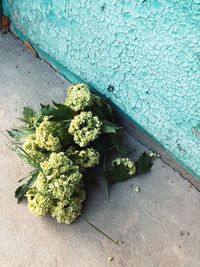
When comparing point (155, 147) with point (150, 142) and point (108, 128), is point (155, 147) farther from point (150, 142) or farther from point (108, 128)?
point (108, 128)

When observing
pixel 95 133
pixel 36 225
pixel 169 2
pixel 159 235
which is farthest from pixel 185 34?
pixel 36 225

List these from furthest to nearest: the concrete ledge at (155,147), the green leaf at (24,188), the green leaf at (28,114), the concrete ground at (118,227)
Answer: the green leaf at (28,114) → the concrete ledge at (155,147) → the green leaf at (24,188) → the concrete ground at (118,227)

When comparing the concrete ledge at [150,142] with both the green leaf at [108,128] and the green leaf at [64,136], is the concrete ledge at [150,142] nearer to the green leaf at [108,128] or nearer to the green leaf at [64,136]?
the green leaf at [108,128]

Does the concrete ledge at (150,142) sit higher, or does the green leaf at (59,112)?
the green leaf at (59,112)

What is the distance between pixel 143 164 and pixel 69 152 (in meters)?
0.42

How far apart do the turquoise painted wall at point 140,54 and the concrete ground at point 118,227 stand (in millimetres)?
208

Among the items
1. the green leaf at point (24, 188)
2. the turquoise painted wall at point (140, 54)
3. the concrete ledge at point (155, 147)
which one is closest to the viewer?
the turquoise painted wall at point (140, 54)

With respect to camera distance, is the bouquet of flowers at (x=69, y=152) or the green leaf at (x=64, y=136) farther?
the green leaf at (x=64, y=136)

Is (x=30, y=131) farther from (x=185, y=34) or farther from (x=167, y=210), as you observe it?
(x=185, y=34)

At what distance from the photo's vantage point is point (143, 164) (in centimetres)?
240

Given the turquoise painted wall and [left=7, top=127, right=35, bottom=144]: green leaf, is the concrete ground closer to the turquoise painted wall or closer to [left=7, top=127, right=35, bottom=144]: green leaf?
[left=7, top=127, right=35, bottom=144]: green leaf

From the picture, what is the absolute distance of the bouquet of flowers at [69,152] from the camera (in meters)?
2.14

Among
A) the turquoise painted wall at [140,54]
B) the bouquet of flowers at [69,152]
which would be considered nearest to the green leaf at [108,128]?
the bouquet of flowers at [69,152]

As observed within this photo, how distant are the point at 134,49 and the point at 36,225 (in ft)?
3.35
